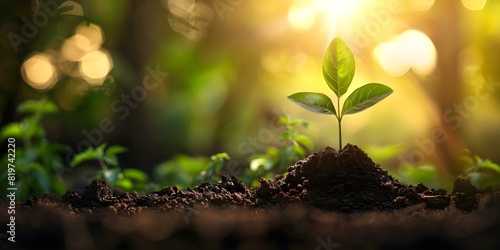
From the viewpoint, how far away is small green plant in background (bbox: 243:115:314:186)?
1.60m

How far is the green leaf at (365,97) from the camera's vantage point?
45.6 inches

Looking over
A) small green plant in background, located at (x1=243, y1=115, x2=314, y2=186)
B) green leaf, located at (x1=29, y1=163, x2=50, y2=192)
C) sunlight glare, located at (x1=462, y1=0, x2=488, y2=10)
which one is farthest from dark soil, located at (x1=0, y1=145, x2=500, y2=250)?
sunlight glare, located at (x1=462, y1=0, x2=488, y2=10)

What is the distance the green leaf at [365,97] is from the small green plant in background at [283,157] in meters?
0.39

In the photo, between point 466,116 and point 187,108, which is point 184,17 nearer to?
point 187,108

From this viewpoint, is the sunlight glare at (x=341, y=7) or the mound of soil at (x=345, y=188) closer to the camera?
the mound of soil at (x=345, y=188)

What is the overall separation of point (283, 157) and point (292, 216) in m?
0.77

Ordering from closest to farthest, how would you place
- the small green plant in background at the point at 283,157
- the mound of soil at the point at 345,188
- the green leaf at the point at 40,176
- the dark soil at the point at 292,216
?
the dark soil at the point at 292,216, the mound of soil at the point at 345,188, the small green plant in background at the point at 283,157, the green leaf at the point at 40,176

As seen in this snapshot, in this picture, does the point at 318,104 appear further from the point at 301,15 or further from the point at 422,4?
the point at 422,4

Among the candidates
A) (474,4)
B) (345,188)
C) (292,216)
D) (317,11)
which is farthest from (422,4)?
(292,216)

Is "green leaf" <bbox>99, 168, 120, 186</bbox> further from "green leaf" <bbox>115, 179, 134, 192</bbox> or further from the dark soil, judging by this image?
the dark soil

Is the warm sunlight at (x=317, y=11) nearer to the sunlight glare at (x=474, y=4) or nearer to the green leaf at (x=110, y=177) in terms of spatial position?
the sunlight glare at (x=474, y=4)

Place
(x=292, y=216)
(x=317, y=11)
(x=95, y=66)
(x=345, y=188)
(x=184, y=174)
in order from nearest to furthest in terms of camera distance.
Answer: (x=292, y=216), (x=345, y=188), (x=184, y=174), (x=317, y=11), (x=95, y=66)

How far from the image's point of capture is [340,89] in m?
1.19

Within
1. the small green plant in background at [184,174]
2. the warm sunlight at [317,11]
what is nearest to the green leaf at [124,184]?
the small green plant in background at [184,174]
